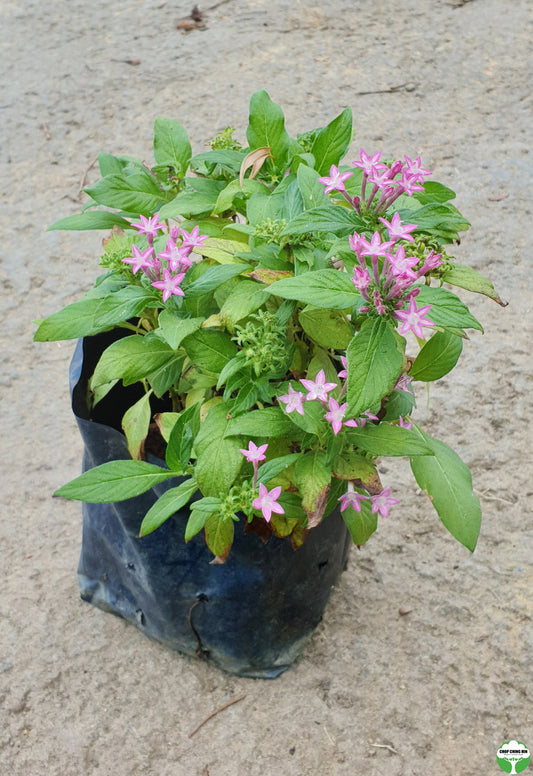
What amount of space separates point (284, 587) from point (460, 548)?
0.69 metres

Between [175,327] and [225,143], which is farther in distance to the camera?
[225,143]

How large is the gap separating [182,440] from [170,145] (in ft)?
2.20

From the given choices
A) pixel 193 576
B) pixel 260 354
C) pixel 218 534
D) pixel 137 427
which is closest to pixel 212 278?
pixel 260 354

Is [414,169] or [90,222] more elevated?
[414,169]

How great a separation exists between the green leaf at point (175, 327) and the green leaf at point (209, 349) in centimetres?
3

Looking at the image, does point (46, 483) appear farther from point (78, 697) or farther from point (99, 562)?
point (78, 697)

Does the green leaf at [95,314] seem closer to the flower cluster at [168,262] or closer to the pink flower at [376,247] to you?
the flower cluster at [168,262]

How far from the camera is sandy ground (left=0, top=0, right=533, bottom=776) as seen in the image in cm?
179

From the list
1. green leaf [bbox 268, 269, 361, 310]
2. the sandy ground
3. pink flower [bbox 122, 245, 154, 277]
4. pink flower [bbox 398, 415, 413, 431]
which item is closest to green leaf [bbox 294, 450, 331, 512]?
pink flower [bbox 398, 415, 413, 431]

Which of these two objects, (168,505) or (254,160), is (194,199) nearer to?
(254,160)

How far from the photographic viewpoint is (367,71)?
13.3ft

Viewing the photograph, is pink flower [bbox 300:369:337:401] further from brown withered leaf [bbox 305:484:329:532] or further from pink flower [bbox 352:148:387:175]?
pink flower [bbox 352:148:387:175]

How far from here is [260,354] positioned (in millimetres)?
1236

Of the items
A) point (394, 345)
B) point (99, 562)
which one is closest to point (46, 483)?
point (99, 562)
